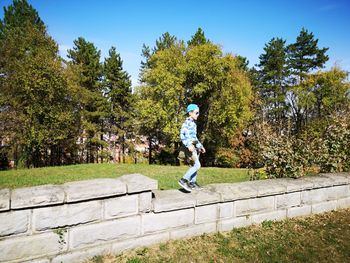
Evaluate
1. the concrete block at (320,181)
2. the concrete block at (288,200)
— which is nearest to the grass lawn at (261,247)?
the concrete block at (288,200)

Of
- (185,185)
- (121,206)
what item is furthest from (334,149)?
(121,206)

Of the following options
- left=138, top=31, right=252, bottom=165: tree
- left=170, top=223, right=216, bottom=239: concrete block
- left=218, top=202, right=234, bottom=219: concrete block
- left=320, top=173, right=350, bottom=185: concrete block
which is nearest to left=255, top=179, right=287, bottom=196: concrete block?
left=218, top=202, right=234, bottom=219: concrete block

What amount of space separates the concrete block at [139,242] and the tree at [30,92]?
19.1m

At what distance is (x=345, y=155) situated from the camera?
758cm

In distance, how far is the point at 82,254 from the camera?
351cm

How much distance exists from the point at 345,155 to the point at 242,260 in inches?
224

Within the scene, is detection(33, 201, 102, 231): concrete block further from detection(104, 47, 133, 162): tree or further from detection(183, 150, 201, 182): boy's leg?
detection(104, 47, 133, 162): tree

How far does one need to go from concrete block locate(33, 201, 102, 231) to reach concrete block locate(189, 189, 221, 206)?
161 cm

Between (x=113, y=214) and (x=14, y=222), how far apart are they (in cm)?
121

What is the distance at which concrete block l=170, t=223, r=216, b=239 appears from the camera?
4.20 meters

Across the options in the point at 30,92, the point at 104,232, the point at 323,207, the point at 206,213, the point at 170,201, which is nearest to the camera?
the point at 104,232

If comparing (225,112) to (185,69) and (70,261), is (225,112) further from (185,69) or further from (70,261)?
(70,261)

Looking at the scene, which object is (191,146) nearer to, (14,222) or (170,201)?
(170,201)

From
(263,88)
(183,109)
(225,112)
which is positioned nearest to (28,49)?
(183,109)
